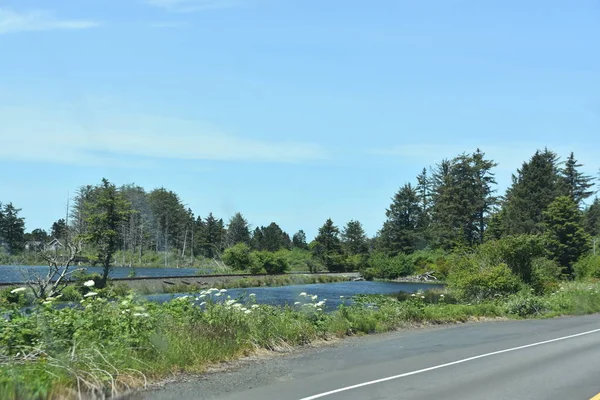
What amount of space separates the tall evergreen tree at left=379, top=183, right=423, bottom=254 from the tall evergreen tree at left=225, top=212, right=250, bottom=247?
31.2 metres

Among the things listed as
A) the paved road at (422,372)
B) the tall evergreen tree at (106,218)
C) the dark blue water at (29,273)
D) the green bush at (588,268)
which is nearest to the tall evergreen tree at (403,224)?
the dark blue water at (29,273)

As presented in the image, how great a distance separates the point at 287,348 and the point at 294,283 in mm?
53053

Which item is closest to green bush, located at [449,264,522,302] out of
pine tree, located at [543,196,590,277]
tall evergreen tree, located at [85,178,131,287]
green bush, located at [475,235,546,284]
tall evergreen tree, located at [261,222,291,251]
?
green bush, located at [475,235,546,284]

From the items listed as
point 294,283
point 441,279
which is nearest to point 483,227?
point 441,279

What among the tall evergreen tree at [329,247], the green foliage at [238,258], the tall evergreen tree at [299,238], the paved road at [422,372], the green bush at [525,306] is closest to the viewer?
the paved road at [422,372]

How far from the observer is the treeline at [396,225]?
66938 millimetres

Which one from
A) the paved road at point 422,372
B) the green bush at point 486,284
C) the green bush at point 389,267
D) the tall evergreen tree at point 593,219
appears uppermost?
the tall evergreen tree at point 593,219

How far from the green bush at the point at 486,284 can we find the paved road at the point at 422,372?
11.2m

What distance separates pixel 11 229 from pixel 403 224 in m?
80.0

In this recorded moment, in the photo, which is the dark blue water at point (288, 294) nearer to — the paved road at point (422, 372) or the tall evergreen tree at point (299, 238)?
the paved road at point (422, 372)

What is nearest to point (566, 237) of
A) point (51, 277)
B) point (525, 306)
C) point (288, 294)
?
point (288, 294)

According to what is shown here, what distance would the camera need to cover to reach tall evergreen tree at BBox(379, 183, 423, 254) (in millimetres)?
112750

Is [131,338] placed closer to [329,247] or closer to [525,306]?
[525,306]

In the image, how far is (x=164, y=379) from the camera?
402 inches
